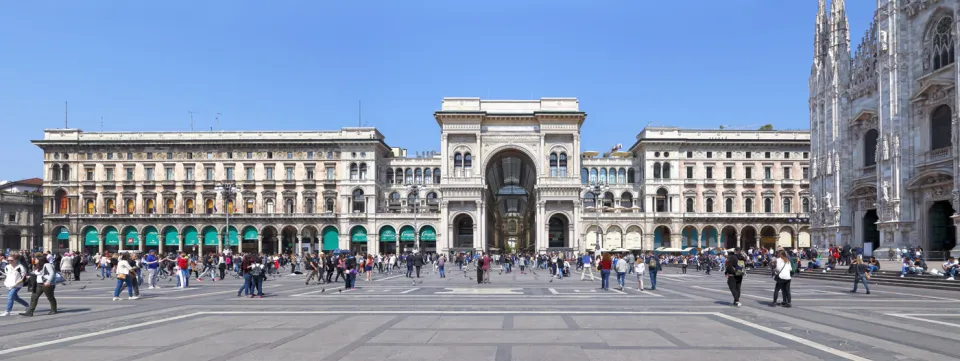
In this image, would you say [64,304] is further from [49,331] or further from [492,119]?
[492,119]

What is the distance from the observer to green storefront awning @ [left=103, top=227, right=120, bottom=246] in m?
84.6

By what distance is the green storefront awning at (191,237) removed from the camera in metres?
84.2

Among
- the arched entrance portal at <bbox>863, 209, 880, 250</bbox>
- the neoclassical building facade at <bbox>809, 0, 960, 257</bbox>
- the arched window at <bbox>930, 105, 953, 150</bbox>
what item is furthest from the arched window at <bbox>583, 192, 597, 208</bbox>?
the arched window at <bbox>930, 105, 953, 150</bbox>

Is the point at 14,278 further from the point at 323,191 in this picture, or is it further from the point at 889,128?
the point at 323,191

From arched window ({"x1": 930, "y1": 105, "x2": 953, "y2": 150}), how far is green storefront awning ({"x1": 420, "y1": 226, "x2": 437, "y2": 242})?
54697 millimetres

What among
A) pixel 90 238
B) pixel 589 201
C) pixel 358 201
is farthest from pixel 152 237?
pixel 589 201

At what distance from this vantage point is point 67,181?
279 ft

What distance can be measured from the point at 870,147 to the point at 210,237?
226ft

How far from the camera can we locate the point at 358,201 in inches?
3383

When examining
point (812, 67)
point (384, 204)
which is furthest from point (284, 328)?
point (384, 204)

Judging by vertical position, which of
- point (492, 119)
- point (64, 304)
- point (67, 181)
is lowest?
point (64, 304)

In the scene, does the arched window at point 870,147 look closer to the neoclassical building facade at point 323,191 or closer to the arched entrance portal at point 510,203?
the neoclassical building facade at point 323,191

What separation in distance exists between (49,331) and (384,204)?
252 ft

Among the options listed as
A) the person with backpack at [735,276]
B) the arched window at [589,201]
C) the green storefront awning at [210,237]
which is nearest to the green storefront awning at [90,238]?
the green storefront awning at [210,237]
